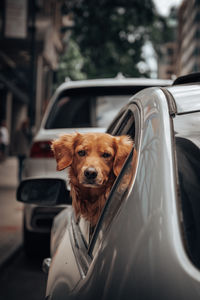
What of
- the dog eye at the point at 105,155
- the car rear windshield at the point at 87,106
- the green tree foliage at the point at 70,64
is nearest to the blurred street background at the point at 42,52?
the car rear windshield at the point at 87,106

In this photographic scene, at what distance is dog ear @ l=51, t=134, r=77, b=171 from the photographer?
7.77ft

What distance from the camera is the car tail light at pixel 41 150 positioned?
6172 millimetres

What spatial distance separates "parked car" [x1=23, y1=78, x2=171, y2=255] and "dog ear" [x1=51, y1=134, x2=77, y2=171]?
3.68m

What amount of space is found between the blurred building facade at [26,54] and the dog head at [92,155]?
12.5 m

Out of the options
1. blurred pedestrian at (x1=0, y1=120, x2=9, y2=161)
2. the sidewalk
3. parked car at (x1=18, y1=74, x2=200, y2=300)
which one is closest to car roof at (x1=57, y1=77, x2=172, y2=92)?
the sidewalk

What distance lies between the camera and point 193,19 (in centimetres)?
11375

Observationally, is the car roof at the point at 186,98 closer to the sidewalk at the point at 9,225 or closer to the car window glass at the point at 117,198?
the car window glass at the point at 117,198

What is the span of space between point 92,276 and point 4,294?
3648 mm

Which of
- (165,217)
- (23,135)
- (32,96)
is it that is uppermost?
(32,96)

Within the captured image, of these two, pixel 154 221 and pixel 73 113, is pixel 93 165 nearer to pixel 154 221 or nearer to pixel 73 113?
pixel 154 221

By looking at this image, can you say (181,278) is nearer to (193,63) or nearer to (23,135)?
(23,135)

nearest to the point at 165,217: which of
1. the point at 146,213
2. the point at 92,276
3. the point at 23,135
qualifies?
the point at 146,213

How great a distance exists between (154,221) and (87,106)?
16.4 feet

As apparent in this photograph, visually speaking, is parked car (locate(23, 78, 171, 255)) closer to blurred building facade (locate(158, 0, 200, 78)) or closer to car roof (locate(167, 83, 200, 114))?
car roof (locate(167, 83, 200, 114))
